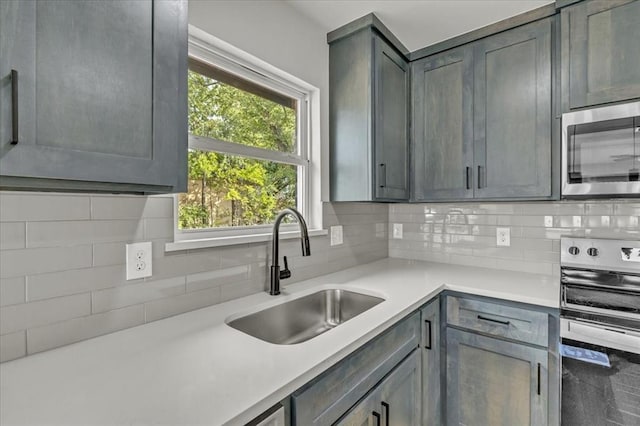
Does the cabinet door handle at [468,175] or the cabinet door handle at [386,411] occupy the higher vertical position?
the cabinet door handle at [468,175]

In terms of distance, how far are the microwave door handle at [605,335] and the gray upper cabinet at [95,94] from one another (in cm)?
168

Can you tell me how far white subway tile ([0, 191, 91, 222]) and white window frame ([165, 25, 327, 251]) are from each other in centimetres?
30

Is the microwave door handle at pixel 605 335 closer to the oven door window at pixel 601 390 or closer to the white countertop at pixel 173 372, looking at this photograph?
the oven door window at pixel 601 390

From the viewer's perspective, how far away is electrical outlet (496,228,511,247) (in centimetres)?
206

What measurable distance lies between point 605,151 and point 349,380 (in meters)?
1.58

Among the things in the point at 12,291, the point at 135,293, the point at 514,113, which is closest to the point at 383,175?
the point at 514,113

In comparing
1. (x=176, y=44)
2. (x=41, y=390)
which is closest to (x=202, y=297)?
(x=41, y=390)

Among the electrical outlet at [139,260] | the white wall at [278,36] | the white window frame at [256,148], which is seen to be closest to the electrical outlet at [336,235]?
the white window frame at [256,148]

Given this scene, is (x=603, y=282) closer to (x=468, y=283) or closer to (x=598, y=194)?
(x=598, y=194)

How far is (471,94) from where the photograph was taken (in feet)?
6.34

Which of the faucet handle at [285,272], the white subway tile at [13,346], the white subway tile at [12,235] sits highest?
the white subway tile at [12,235]

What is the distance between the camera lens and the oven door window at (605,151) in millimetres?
1430

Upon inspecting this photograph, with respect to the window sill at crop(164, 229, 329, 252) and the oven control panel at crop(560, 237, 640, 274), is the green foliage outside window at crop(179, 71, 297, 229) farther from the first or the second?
the oven control panel at crop(560, 237, 640, 274)

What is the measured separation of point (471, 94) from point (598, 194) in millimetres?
871
